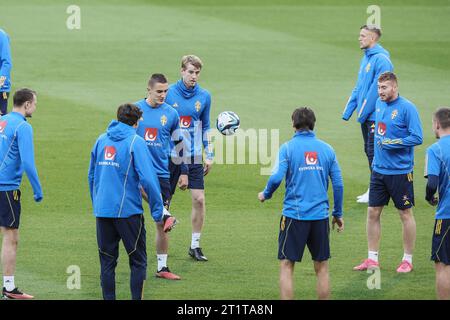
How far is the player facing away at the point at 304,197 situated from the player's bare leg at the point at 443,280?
1.11m

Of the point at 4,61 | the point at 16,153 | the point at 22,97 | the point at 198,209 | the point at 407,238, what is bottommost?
the point at 407,238

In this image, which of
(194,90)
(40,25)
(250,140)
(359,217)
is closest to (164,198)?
(194,90)

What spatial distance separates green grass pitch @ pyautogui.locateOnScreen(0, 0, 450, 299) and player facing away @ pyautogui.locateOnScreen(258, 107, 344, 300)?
942 mm

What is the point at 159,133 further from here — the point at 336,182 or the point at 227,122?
the point at 336,182

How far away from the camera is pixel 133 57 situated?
22422mm

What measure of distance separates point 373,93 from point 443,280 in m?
4.15

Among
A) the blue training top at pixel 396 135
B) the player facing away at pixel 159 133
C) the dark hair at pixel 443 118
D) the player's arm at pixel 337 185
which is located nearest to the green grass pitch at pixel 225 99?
the player facing away at pixel 159 133

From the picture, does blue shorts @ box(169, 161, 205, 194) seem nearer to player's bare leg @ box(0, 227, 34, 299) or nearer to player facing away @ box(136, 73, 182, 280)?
player facing away @ box(136, 73, 182, 280)

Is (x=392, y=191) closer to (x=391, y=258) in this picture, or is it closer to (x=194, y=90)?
(x=391, y=258)

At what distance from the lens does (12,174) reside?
10.1 m

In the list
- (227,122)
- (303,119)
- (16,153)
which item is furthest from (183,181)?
(303,119)

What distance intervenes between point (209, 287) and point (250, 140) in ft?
23.4

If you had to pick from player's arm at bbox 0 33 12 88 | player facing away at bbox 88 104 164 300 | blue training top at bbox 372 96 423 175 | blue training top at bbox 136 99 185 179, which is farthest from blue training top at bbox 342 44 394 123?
player's arm at bbox 0 33 12 88
